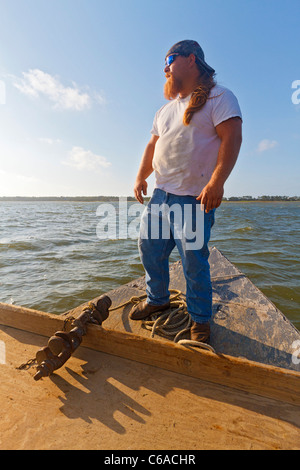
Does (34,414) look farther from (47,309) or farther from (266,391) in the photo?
(47,309)

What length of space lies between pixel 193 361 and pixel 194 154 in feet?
4.70

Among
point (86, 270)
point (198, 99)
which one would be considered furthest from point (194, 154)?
point (86, 270)

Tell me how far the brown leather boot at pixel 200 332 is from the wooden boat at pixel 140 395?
0.70 feet

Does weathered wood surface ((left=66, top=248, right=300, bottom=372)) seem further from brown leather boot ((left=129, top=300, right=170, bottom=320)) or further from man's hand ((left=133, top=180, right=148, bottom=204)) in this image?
man's hand ((left=133, top=180, right=148, bottom=204))

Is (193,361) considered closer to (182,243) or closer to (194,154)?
(182,243)

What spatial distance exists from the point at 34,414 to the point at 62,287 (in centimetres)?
364

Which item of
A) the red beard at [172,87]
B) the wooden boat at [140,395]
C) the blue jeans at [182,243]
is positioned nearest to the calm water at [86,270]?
the blue jeans at [182,243]

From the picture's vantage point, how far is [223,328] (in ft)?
7.80

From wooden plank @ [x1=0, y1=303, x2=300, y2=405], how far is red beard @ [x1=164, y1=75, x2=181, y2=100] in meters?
1.90

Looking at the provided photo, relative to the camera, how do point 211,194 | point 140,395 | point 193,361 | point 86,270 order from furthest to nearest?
point 86,270 → point 211,194 → point 193,361 → point 140,395

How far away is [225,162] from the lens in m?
1.77

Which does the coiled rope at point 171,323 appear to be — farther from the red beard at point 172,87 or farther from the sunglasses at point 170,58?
the sunglasses at point 170,58

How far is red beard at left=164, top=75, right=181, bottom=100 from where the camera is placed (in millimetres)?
2059

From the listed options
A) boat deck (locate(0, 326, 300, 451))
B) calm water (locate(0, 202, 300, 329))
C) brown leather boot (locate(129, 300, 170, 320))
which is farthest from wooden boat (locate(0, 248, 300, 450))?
→ calm water (locate(0, 202, 300, 329))
